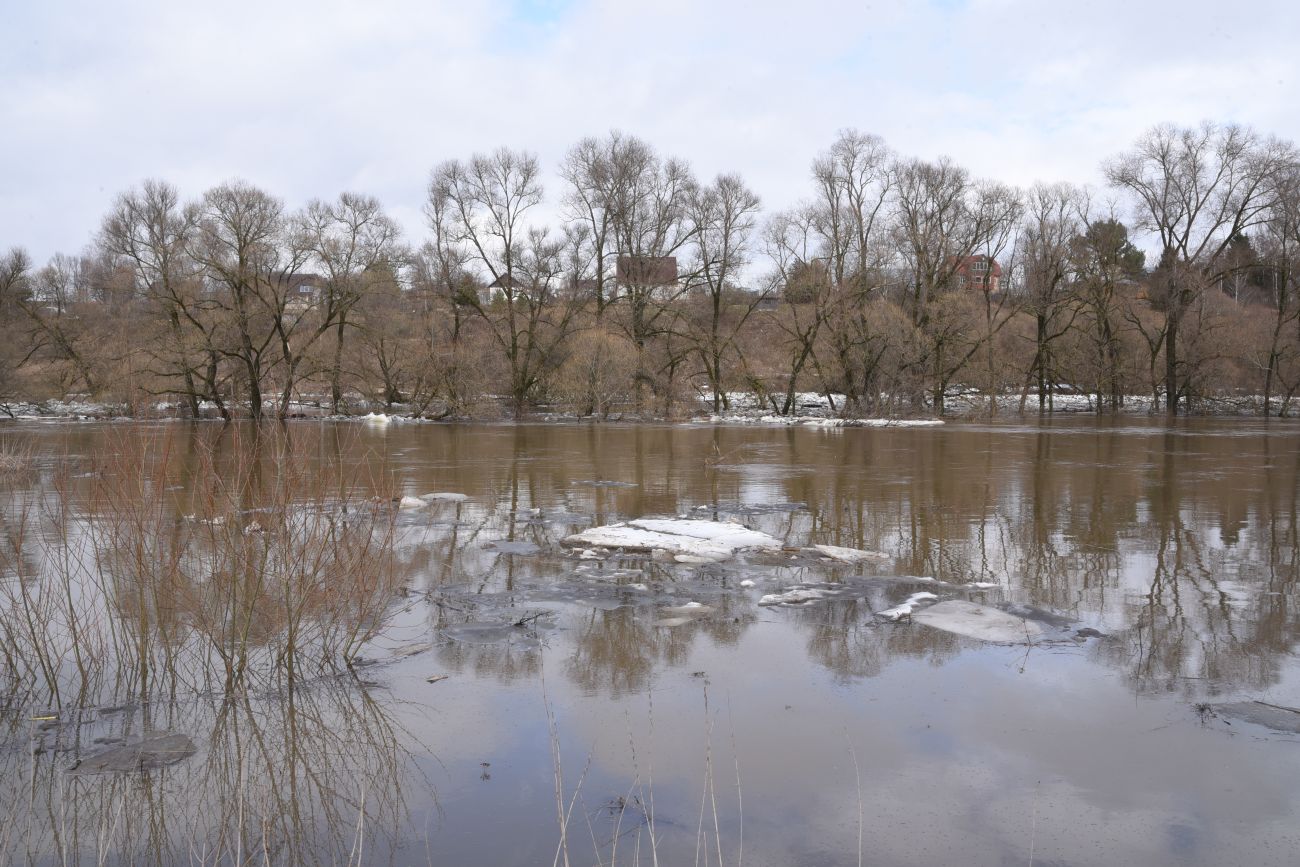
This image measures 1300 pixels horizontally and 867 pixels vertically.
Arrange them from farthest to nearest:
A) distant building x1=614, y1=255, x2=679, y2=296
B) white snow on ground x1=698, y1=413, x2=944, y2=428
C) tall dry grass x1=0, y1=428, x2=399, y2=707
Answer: distant building x1=614, y1=255, x2=679, y2=296, white snow on ground x1=698, y1=413, x2=944, y2=428, tall dry grass x1=0, y1=428, x2=399, y2=707

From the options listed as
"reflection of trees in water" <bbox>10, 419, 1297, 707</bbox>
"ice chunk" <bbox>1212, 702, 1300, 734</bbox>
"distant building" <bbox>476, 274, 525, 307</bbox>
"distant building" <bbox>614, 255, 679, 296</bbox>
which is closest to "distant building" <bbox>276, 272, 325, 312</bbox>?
"distant building" <bbox>476, 274, 525, 307</bbox>

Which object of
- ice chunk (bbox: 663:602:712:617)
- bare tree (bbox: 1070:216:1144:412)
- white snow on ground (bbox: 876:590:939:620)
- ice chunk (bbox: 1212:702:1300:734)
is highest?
bare tree (bbox: 1070:216:1144:412)

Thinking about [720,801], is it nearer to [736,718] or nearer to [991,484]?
[736,718]

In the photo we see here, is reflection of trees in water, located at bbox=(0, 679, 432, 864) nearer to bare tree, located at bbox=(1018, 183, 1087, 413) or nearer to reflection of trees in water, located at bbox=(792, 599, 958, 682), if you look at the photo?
reflection of trees in water, located at bbox=(792, 599, 958, 682)

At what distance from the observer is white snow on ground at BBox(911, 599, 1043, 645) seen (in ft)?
24.1

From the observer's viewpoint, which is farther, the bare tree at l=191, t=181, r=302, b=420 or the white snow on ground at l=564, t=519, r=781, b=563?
the bare tree at l=191, t=181, r=302, b=420

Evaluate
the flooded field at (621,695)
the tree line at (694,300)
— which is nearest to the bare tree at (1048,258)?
the tree line at (694,300)

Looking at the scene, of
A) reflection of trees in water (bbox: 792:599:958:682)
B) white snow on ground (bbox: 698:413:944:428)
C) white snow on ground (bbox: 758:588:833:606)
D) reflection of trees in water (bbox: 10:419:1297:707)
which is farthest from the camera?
white snow on ground (bbox: 698:413:944:428)

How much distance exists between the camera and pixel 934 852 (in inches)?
167

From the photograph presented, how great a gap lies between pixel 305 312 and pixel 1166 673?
39.4 metres

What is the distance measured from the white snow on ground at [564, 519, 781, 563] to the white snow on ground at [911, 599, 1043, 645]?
8.97 feet

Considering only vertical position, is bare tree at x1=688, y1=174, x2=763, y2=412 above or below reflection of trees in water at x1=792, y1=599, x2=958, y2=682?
above

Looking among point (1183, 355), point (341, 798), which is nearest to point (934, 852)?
point (341, 798)

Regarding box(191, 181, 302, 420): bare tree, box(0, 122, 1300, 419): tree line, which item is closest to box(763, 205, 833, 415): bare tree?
box(0, 122, 1300, 419): tree line
